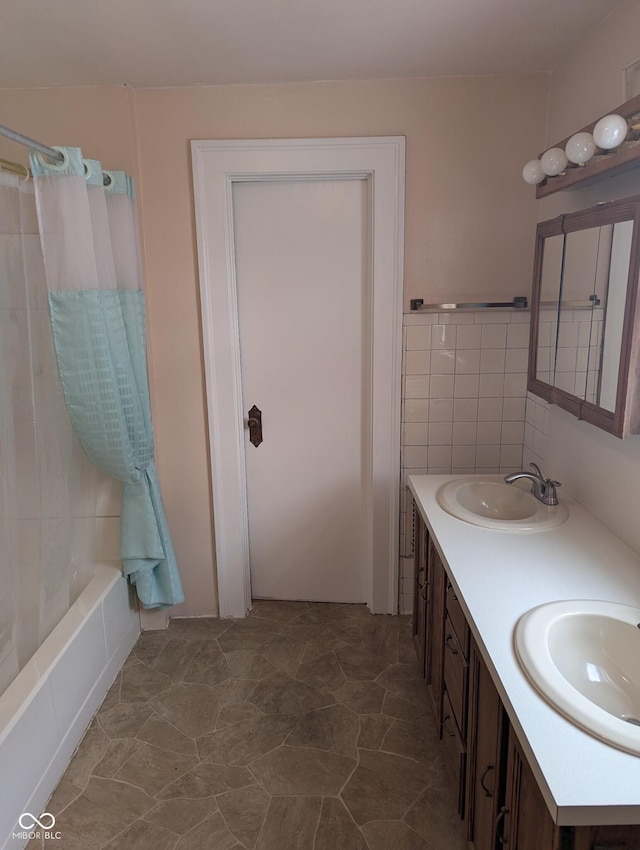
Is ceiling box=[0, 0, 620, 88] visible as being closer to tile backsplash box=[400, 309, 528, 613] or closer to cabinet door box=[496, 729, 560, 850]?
tile backsplash box=[400, 309, 528, 613]

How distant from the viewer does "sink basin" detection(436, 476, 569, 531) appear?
208 cm

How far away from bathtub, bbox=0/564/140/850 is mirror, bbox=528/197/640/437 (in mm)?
1918

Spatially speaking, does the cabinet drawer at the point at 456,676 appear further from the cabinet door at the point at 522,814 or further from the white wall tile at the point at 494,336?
the white wall tile at the point at 494,336

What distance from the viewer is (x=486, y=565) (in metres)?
1.70

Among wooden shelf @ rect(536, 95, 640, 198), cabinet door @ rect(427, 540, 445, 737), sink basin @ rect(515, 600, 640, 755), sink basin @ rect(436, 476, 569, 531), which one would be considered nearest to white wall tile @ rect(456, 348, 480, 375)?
sink basin @ rect(436, 476, 569, 531)

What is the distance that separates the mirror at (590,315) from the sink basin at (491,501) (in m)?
0.38

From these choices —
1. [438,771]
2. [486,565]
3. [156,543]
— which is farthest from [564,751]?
[156,543]

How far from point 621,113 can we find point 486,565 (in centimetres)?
127

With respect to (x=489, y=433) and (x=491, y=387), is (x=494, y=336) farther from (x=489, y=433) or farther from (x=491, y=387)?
(x=489, y=433)

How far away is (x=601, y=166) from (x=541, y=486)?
1038mm

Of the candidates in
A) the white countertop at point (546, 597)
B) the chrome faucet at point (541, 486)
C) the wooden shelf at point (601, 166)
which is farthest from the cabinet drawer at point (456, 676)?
the wooden shelf at point (601, 166)

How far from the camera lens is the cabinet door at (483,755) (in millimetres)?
1353

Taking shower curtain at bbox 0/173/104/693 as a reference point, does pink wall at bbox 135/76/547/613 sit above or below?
above

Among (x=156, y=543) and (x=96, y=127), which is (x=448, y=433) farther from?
(x=96, y=127)
